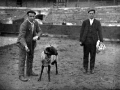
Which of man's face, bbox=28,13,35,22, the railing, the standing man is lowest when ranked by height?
the standing man

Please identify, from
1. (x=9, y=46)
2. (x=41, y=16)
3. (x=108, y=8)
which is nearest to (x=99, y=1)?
(x=108, y=8)

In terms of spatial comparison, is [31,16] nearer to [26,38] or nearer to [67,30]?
[26,38]

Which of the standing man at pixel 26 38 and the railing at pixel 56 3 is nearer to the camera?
the standing man at pixel 26 38

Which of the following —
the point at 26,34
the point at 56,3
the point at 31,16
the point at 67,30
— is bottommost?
the point at 67,30

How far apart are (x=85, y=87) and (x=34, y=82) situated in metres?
1.31

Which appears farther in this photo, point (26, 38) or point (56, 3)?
point (56, 3)

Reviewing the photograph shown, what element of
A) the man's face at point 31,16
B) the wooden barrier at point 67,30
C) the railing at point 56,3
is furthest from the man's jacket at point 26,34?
the railing at point 56,3

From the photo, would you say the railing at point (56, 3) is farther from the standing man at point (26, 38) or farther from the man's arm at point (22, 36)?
the man's arm at point (22, 36)

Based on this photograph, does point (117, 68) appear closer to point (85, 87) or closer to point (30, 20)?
point (85, 87)

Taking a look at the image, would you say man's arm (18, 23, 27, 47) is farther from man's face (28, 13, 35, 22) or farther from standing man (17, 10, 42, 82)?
man's face (28, 13, 35, 22)

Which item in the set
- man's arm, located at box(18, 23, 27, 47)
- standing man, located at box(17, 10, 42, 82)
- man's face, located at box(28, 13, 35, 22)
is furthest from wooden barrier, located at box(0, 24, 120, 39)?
man's arm, located at box(18, 23, 27, 47)

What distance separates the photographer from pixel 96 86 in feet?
15.5

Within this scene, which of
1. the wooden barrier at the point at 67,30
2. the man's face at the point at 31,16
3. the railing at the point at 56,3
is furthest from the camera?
the railing at the point at 56,3

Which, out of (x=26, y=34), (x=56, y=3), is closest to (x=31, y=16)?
(x=26, y=34)
